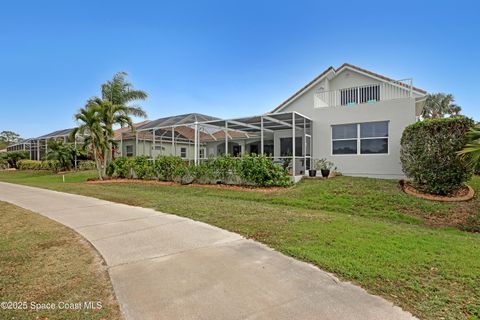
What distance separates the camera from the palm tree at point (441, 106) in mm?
32406

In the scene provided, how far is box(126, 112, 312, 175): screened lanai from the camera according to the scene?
14.9m

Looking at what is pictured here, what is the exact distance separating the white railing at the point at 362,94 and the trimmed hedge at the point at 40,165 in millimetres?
23444

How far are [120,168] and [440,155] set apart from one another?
684 inches

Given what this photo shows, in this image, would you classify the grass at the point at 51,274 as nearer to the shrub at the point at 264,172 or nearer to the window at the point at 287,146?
the shrub at the point at 264,172

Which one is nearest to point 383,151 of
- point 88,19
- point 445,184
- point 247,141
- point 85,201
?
point 445,184

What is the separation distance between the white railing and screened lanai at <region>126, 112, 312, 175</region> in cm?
171

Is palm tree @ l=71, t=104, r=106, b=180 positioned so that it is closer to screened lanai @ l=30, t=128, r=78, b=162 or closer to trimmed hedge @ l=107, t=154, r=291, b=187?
trimmed hedge @ l=107, t=154, r=291, b=187

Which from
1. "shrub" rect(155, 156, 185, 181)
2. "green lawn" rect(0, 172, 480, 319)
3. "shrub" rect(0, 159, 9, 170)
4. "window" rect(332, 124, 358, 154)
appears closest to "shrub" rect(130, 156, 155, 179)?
"shrub" rect(155, 156, 185, 181)

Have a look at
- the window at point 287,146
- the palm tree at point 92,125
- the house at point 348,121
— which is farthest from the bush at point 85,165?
the window at point 287,146

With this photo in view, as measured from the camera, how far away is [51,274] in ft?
11.9

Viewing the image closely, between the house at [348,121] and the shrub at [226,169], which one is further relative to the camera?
the house at [348,121]

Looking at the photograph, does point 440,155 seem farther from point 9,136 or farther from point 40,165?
point 9,136

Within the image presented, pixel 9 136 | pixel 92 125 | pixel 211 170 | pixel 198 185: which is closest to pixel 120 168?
pixel 92 125

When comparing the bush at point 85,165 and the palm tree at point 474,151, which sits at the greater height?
the palm tree at point 474,151
